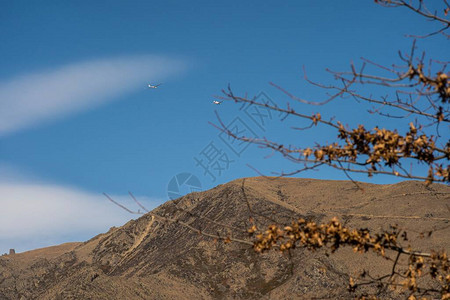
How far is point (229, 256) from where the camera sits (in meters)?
58.5

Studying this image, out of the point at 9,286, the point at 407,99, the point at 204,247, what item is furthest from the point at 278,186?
the point at 407,99

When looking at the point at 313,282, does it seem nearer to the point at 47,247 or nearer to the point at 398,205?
the point at 398,205

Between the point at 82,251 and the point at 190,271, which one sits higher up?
the point at 82,251

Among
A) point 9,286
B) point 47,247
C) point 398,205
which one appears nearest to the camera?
point 398,205

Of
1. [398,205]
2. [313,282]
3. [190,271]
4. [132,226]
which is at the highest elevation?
[132,226]

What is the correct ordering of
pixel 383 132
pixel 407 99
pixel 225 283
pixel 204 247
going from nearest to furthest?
pixel 383 132 < pixel 407 99 < pixel 225 283 < pixel 204 247

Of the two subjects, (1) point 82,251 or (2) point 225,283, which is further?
(1) point 82,251

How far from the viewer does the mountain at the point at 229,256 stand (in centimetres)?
4847

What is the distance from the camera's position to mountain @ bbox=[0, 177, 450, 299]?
4847 cm

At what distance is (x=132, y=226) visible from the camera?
7938cm

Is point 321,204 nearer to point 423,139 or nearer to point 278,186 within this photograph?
point 278,186

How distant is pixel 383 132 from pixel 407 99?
0.99 metres

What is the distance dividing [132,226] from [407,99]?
74.7 meters

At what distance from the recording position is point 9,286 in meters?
74.8
